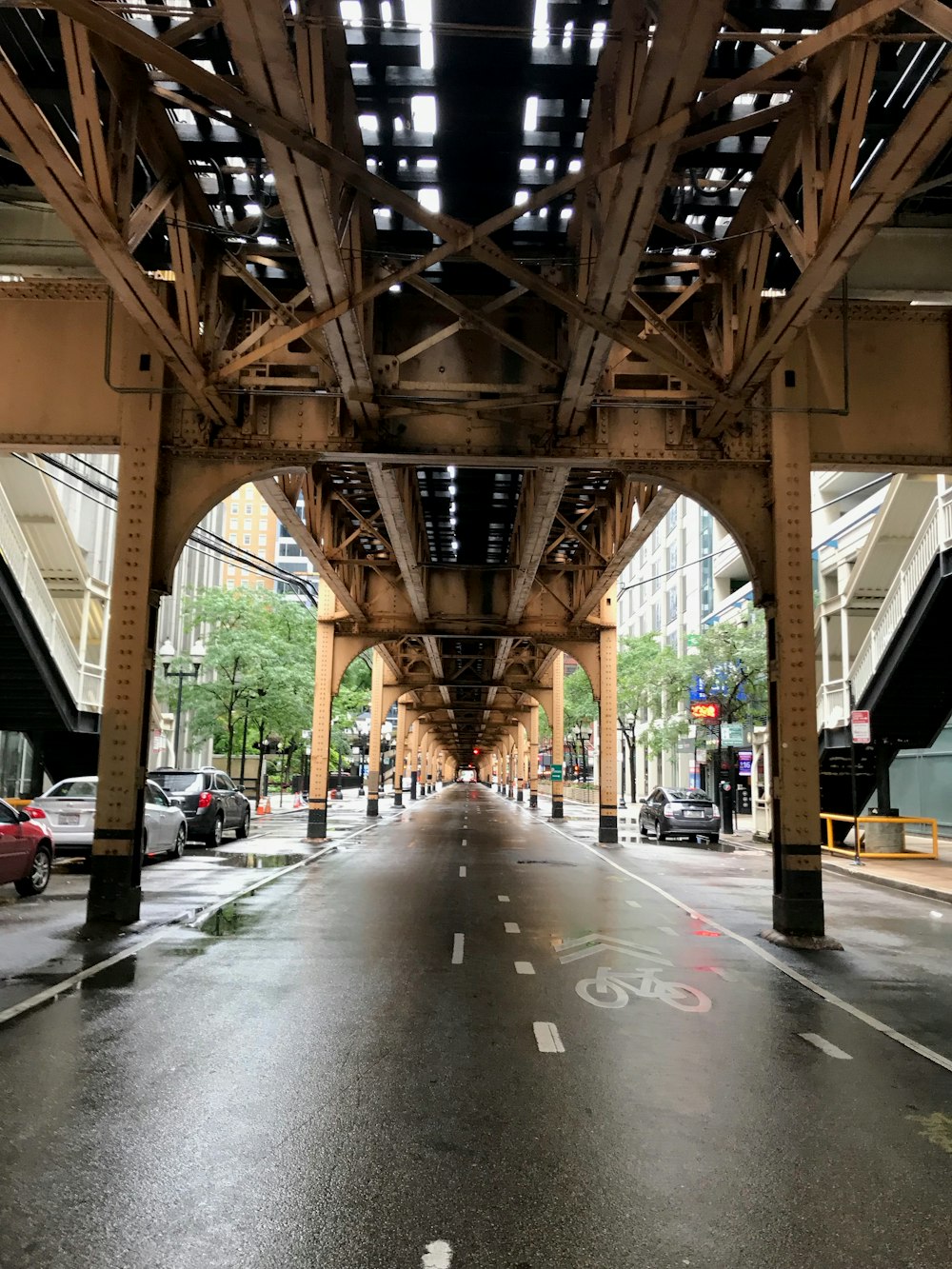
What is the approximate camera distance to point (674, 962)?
33.6ft

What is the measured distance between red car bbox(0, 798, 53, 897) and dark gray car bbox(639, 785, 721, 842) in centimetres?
1943

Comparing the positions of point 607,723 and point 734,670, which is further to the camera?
point 734,670

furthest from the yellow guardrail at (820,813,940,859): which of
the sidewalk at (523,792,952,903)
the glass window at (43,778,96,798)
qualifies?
the glass window at (43,778,96,798)

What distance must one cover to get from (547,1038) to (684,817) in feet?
77.6

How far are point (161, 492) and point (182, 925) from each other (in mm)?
5368

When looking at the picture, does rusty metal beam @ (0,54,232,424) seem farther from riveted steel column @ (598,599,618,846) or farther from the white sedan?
riveted steel column @ (598,599,618,846)

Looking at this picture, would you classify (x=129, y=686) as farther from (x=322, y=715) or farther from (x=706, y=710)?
(x=706, y=710)

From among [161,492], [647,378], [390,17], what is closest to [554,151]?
[390,17]

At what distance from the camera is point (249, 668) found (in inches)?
1478

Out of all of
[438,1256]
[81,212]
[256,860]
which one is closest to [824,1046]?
[438,1256]

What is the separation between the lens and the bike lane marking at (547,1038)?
22.5 feet

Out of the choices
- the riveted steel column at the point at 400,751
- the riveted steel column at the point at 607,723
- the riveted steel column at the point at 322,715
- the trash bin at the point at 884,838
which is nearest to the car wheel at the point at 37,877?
the riveted steel column at the point at 322,715

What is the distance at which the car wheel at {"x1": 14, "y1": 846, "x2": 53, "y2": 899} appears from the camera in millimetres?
14523

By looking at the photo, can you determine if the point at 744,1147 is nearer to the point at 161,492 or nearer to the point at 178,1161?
the point at 178,1161
